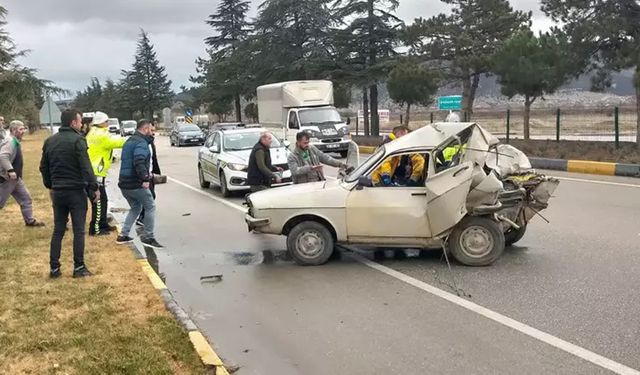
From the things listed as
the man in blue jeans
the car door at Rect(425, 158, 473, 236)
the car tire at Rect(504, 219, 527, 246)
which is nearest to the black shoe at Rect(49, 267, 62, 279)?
the man in blue jeans

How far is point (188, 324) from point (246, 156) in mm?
8963

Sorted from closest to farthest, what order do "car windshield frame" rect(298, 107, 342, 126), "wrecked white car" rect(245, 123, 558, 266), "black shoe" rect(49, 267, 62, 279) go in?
1. "black shoe" rect(49, 267, 62, 279)
2. "wrecked white car" rect(245, 123, 558, 266)
3. "car windshield frame" rect(298, 107, 342, 126)

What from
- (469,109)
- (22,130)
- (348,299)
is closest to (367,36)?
(469,109)

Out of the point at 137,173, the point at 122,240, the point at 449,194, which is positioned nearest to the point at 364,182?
the point at 449,194

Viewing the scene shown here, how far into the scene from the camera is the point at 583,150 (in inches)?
787

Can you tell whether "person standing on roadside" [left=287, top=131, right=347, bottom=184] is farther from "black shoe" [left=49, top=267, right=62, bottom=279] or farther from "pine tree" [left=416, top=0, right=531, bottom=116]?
"pine tree" [left=416, top=0, right=531, bottom=116]

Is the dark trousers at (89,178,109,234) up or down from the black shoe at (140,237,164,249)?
up

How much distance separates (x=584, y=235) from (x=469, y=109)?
25.3 metres

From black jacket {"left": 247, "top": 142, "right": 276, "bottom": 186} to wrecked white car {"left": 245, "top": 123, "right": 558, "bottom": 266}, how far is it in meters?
1.38

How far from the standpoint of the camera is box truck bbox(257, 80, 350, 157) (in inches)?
970

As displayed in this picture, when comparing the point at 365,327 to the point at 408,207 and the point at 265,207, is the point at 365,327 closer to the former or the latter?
the point at 408,207

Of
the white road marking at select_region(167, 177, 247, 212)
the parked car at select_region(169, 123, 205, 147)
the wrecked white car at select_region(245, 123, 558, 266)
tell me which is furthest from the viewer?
the parked car at select_region(169, 123, 205, 147)

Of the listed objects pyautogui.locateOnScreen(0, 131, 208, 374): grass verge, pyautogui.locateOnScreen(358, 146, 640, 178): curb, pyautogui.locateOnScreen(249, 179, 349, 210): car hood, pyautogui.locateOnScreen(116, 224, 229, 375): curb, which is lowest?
pyautogui.locateOnScreen(116, 224, 229, 375): curb

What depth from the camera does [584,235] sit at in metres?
8.52
